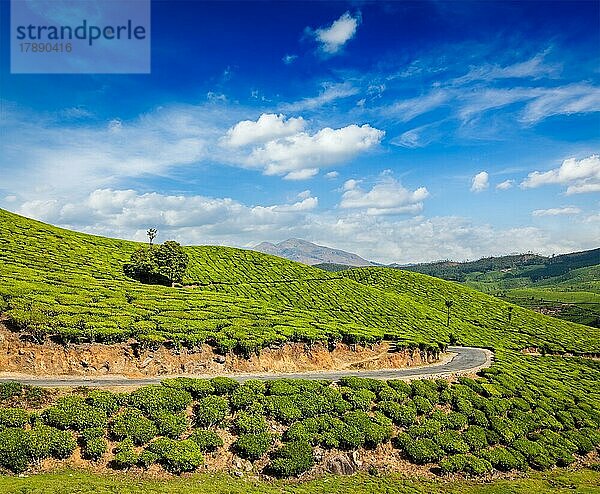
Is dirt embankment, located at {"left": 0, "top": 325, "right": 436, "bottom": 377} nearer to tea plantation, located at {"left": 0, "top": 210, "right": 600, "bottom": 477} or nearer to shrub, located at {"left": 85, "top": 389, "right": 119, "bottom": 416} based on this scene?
tea plantation, located at {"left": 0, "top": 210, "right": 600, "bottom": 477}

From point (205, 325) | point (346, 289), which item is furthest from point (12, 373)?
point (346, 289)

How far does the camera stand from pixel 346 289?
112 m

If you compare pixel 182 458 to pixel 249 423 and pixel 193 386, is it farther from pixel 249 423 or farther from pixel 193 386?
pixel 193 386

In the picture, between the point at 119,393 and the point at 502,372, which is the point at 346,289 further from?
the point at 119,393

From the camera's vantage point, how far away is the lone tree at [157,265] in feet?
290

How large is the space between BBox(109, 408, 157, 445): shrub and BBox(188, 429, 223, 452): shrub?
288cm

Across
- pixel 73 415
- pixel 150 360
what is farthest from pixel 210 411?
pixel 150 360

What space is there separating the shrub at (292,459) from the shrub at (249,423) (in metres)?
2.24

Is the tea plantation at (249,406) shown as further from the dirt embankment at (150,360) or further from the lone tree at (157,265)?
the lone tree at (157,265)

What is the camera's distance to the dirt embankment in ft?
127

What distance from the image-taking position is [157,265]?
8906 cm

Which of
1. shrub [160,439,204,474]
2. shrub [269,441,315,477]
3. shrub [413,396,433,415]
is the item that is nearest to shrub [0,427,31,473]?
shrub [160,439,204,474]

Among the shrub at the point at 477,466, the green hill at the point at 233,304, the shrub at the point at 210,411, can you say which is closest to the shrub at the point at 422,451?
the shrub at the point at 477,466

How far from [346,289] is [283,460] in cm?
8267
